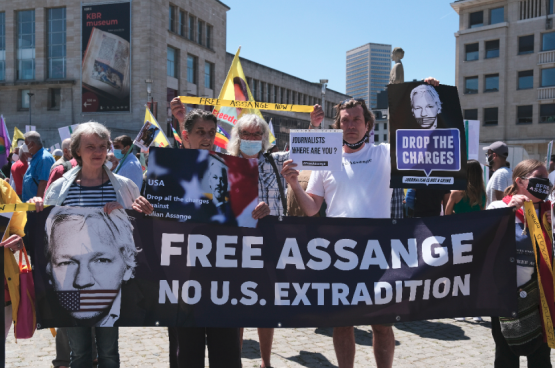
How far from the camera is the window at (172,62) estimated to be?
1857 inches

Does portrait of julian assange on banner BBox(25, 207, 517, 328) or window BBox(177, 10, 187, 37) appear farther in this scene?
window BBox(177, 10, 187, 37)

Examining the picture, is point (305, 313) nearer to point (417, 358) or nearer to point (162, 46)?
point (417, 358)

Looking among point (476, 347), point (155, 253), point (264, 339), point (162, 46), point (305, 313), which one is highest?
point (162, 46)

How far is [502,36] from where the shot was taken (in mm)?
46500

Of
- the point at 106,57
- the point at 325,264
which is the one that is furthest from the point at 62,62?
the point at 325,264

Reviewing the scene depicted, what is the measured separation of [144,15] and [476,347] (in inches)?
1704

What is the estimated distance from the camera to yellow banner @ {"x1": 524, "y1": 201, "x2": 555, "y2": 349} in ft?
10.7

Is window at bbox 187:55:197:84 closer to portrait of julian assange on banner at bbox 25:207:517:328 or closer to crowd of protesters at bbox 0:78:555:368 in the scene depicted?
crowd of protesters at bbox 0:78:555:368

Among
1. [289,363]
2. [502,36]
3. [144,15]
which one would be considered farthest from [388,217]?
[502,36]

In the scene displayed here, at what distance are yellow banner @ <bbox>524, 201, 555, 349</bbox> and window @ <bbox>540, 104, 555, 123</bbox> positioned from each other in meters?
47.0

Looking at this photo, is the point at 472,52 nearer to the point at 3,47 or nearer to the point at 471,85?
the point at 471,85

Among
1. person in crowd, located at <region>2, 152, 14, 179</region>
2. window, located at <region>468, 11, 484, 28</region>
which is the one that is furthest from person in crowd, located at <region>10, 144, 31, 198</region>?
window, located at <region>468, 11, 484, 28</region>

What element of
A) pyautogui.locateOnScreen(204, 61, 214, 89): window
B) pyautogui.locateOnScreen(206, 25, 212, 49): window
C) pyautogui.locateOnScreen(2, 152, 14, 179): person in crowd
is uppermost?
pyautogui.locateOnScreen(206, 25, 212, 49): window

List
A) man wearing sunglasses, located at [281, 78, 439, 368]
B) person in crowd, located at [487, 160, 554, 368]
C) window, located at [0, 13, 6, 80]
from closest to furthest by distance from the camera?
1. person in crowd, located at [487, 160, 554, 368]
2. man wearing sunglasses, located at [281, 78, 439, 368]
3. window, located at [0, 13, 6, 80]
